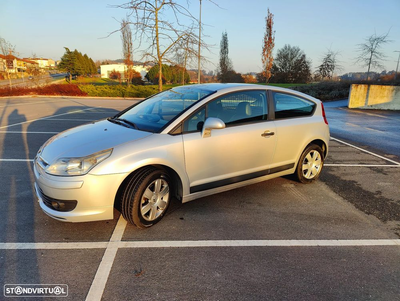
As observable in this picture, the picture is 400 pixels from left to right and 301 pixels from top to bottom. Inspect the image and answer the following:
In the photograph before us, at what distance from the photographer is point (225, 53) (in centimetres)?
6588

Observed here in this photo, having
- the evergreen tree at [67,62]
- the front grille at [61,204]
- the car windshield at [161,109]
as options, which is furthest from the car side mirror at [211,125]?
the evergreen tree at [67,62]

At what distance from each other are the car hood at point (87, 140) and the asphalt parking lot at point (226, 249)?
0.87 m

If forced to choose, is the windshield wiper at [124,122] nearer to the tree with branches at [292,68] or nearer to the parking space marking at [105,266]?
the parking space marking at [105,266]

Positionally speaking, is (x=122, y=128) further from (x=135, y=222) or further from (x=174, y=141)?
(x=135, y=222)

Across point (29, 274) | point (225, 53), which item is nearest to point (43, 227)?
point (29, 274)

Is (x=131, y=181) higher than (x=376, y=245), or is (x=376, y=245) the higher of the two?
(x=131, y=181)

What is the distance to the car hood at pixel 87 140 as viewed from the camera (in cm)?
292

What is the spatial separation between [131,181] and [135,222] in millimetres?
465

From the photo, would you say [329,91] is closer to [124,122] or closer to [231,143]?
[231,143]

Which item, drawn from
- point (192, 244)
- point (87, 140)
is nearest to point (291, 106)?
point (192, 244)

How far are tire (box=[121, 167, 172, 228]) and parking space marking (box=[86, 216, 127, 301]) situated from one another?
0.23 m

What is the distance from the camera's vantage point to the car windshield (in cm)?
345

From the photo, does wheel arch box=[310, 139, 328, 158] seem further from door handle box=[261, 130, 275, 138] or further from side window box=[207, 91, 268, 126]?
side window box=[207, 91, 268, 126]

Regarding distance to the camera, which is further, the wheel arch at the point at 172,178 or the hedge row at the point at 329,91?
the hedge row at the point at 329,91
